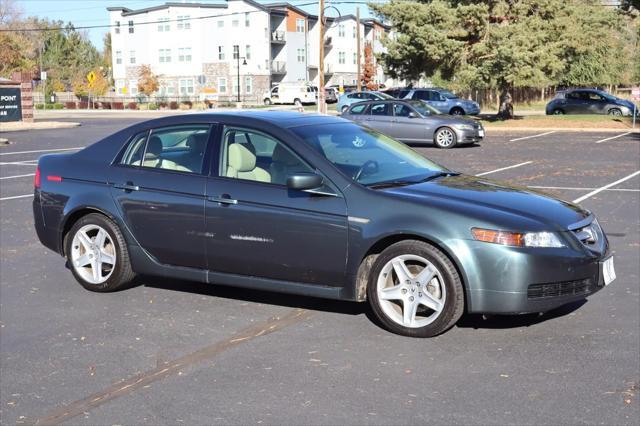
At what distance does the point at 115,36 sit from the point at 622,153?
7465cm

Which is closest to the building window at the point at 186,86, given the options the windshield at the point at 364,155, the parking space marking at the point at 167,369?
the windshield at the point at 364,155

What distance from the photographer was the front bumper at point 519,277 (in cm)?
537

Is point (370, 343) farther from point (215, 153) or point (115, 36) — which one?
point (115, 36)

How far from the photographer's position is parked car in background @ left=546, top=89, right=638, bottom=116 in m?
43.6

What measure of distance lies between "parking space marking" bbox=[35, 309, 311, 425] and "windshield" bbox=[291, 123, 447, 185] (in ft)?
4.03

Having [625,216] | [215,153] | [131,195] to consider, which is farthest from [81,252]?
[625,216]

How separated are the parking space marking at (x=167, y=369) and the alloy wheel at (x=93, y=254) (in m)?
1.68

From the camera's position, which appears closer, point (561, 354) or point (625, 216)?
point (561, 354)

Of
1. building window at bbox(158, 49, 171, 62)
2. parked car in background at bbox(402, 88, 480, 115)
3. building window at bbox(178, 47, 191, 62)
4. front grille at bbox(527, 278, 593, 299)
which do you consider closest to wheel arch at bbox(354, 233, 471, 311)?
front grille at bbox(527, 278, 593, 299)

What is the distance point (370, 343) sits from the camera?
5.57 meters

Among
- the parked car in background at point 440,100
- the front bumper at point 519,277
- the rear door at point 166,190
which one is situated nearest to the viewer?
the front bumper at point 519,277

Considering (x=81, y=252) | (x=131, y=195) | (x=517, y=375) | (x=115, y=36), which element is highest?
(x=115, y=36)

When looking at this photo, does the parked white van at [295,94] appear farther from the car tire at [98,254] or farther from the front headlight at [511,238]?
the front headlight at [511,238]

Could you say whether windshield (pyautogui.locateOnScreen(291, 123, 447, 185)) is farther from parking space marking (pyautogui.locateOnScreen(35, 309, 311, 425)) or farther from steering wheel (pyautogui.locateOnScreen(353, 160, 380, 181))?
parking space marking (pyautogui.locateOnScreen(35, 309, 311, 425))
